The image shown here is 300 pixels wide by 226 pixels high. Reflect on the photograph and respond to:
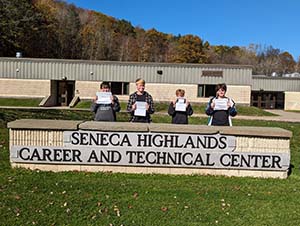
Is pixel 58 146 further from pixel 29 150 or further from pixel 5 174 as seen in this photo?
pixel 5 174

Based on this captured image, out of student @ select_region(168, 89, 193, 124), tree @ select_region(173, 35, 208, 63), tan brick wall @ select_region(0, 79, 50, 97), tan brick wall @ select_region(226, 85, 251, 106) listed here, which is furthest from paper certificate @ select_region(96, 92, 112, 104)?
tree @ select_region(173, 35, 208, 63)

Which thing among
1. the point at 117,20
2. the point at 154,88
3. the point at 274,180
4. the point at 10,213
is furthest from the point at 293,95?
the point at 117,20

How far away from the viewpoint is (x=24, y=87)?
3347cm

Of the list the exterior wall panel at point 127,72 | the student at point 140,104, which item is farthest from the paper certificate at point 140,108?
the exterior wall panel at point 127,72

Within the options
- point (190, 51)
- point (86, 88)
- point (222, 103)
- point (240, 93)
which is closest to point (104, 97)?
point (222, 103)

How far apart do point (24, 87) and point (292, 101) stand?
94.5 ft

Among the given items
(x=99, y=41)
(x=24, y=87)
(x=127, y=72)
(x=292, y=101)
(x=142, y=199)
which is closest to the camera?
(x=142, y=199)

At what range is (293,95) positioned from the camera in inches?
1631

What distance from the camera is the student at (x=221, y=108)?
7.18m

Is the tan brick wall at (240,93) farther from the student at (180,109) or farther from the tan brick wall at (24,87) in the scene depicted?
the student at (180,109)

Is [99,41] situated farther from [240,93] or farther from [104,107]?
[104,107]

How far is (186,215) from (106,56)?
7949cm

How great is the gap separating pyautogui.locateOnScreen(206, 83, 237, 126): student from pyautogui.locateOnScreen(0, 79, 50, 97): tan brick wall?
28473 millimetres

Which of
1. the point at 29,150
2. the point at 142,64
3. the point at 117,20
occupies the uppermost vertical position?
the point at 117,20
